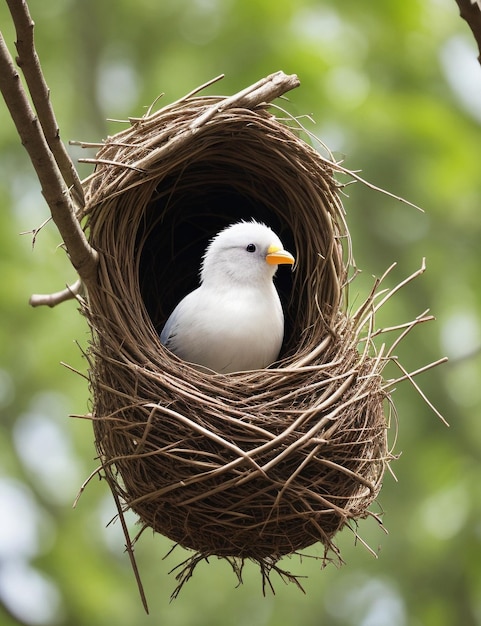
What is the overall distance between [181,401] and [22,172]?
10.9 ft

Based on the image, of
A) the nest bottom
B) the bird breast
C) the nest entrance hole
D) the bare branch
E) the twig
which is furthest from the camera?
the nest entrance hole

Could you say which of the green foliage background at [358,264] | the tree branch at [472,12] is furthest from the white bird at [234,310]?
the green foliage background at [358,264]

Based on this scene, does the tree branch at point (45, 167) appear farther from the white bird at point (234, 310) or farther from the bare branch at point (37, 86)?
the white bird at point (234, 310)

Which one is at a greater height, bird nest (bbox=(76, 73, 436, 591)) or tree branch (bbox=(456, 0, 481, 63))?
tree branch (bbox=(456, 0, 481, 63))

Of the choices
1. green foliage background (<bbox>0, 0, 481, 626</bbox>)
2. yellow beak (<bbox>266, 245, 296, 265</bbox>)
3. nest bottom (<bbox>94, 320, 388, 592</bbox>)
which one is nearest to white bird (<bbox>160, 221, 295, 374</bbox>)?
yellow beak (<bbox>266, 245, 296, 265</bbox>)

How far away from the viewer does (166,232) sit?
3.15m

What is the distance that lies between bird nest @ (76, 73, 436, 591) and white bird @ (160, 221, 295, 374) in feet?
0.32

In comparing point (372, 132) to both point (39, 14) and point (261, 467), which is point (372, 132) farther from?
point (261, 467)

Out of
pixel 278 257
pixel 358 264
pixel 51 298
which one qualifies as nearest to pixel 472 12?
pixel 278 257

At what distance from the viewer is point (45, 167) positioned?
2014 millimetres

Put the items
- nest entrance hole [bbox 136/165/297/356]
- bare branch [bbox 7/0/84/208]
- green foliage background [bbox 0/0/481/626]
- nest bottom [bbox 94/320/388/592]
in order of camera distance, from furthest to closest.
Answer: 1. green foliage background [bbox 0/0/481/626]
2. nest entrance hole [bbox 136/165/297/356]
3. nest bottom [bbox 94/320/388/592]
4. bare branch [bbox 7/0/84/208]

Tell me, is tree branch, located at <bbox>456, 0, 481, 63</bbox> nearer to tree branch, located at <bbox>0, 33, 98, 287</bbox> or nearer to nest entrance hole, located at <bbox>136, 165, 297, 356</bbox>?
tree branch, located at <bbox>0, 33, 98, 287</bbox>

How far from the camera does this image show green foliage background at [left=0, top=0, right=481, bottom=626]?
4.80m

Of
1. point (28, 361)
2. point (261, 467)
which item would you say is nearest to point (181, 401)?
point (261, 467)
